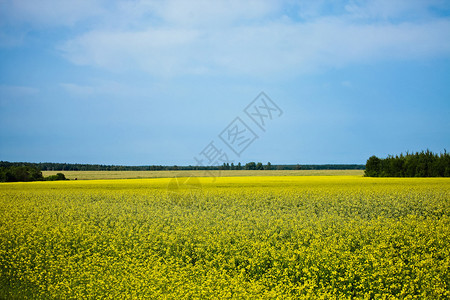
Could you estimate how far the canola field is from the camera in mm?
7293

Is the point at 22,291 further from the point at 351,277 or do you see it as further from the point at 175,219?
the point at 351,277

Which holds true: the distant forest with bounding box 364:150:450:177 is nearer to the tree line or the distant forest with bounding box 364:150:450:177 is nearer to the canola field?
the canola field

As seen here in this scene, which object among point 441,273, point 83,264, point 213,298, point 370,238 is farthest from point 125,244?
point 441,273

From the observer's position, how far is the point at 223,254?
31.5 feet

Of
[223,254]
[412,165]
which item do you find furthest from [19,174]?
[412,165]

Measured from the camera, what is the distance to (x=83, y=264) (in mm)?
9148

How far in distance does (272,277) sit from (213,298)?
7.29 ft

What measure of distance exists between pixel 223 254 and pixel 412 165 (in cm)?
4171

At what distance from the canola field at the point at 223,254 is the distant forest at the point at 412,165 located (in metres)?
28.5

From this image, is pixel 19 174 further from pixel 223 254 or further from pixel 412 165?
pixel 412 165

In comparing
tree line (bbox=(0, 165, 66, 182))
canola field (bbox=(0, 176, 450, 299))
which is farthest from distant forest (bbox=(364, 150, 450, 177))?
tree line (bbox=(0, 165, 66, 182))

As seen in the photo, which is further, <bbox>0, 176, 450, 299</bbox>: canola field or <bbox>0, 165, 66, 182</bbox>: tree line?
<bbox>0, 165, 66, 182</bbox>: tree line

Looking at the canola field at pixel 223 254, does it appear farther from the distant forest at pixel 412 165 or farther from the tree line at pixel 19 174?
the tree line at pixel 19 174

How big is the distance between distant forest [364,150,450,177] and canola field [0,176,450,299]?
28.5 m
